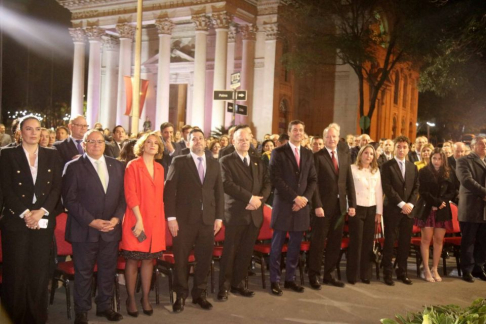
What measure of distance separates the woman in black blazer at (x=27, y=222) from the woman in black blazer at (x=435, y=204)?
630 cm

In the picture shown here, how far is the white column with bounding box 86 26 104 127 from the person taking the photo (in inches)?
1441

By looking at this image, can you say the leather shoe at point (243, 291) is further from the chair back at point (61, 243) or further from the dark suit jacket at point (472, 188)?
the dark suit jacket at point (472, 188)

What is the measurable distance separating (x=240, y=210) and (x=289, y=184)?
96 centimetres

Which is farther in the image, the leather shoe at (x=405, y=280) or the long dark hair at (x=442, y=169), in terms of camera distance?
the long dark hair at (x=442, y=169)

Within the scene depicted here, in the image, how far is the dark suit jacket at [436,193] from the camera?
9242mm

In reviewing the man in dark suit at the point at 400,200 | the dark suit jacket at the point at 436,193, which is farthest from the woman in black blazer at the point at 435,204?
the man in dark suit at the point at 400,200

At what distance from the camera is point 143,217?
Answer: 6.57m

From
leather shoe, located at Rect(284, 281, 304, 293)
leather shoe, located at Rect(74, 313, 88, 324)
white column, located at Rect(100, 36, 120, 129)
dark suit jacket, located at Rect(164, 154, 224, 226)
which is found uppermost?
white column, located at Rect(100, 36, 120, 129)

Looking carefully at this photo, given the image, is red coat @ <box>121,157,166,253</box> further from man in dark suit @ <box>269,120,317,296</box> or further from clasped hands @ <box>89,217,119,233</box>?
man in dark suit @ <box>269,120,317,296</box>

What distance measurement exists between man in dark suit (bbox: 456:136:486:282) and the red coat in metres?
5.71

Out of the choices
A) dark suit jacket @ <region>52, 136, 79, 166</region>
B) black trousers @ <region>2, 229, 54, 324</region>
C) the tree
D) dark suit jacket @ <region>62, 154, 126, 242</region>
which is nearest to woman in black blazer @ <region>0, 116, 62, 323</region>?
black trousers @ <region>2, 229, 54, 324</region>

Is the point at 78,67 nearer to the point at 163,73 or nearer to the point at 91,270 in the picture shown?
the point at 163,73

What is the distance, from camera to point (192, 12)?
31547 mm

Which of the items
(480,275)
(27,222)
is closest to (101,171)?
(27,222)
